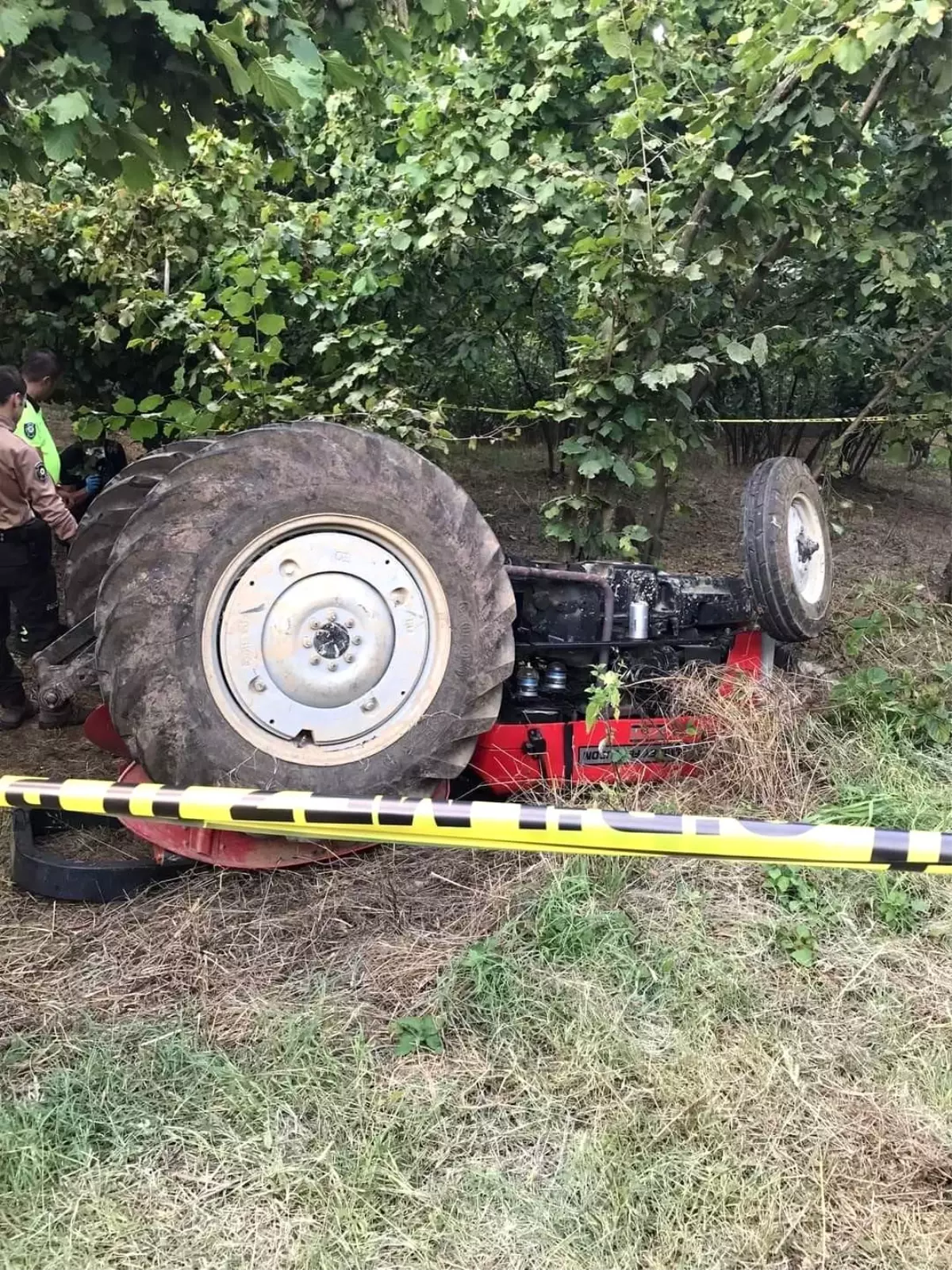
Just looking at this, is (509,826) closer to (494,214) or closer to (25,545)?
(25,545)

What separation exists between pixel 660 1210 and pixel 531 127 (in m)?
4.94

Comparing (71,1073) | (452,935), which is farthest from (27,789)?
(452,935)

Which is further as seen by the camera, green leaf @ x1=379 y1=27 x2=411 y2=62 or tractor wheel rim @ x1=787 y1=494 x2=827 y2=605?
tractor wheel rim @ x1=787 y1=494 x2=827 y2=605

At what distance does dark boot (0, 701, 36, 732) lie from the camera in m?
4.21

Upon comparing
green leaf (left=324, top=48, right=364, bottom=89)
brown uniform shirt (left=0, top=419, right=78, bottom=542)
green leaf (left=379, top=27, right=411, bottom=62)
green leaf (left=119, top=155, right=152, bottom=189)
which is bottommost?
brown uniform shirt (left=0, top=419, right=78, bottom=542)

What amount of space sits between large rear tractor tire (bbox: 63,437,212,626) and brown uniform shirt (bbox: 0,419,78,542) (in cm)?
38

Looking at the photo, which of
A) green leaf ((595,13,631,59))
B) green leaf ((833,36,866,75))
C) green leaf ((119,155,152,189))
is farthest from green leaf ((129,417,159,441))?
green leaf ((833,36,866,75))

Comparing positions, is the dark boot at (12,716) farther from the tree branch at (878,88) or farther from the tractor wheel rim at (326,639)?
the tree branch at (878,88)

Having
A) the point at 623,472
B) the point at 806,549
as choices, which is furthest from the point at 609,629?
the point at 623,472

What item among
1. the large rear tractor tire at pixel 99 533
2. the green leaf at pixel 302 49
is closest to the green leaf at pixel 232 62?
the green leaf at pixel 302 49

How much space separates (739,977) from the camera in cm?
246

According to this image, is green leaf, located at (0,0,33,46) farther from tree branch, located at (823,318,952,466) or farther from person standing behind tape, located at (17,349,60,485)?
tree branch, located at (823,318,952,466)

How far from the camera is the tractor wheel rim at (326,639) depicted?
269 centimetres

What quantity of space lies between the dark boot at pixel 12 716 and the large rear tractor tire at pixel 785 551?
3194mm
